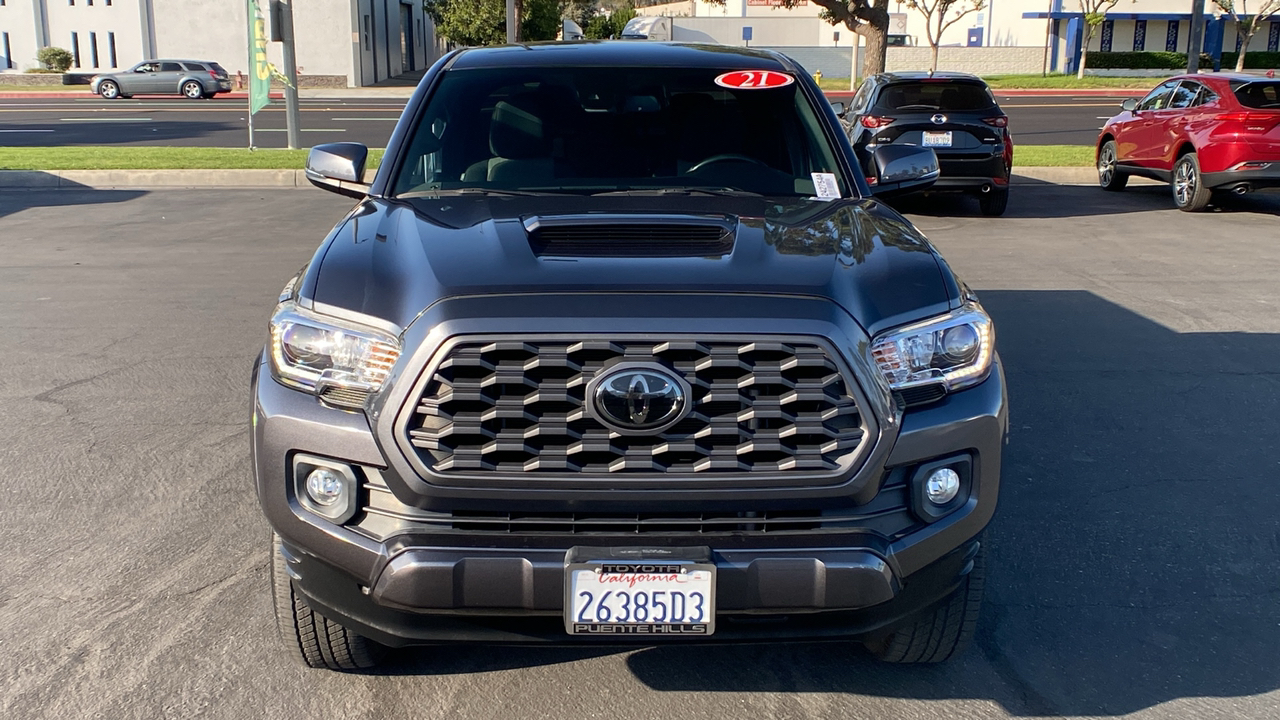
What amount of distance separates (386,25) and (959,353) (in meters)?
53.6

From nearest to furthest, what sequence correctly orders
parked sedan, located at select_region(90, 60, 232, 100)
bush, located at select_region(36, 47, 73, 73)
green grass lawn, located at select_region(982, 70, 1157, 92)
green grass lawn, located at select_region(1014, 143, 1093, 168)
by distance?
green grass lawn, located at select_region(1014, 143, 1093, 168) < parked sedan, located at select_region(90, 60, 232, 100) < green grass lawn, located at select_region(982, 70, 1157, 92) < bush, located at select_region(36, 47, 73, 73)

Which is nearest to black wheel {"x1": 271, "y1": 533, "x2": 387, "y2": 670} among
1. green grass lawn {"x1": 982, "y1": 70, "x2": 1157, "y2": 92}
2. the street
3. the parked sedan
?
the street

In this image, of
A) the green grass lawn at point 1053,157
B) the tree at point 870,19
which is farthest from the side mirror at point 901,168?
the tree at point 870,19

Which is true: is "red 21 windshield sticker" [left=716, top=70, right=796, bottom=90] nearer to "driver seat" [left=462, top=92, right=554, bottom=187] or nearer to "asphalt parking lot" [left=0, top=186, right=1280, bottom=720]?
"driver seat" [left=462, top=92, right=554, bottom=187]

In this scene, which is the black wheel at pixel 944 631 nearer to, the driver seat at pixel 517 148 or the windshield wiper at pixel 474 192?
the windshield wiper at pixel 474 192

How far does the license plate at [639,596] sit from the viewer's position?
267 cm

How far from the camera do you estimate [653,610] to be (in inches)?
106

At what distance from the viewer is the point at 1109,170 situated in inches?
608

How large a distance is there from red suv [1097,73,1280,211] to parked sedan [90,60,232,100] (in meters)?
31.9

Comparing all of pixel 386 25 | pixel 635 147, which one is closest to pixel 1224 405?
pixel 635 147

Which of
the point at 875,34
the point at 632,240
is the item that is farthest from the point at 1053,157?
the point at 632,240

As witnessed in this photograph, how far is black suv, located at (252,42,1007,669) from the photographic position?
268 cm

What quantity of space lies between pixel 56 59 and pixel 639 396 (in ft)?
175

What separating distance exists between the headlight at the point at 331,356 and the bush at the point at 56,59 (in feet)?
173
